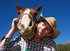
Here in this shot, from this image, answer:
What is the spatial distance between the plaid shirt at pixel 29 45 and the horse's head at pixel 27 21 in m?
0.15

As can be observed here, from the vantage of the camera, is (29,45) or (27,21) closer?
(27,21)

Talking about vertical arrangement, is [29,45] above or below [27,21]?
below

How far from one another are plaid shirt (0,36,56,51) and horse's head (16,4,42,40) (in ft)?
0.49

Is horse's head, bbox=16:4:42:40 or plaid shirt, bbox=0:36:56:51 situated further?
plaid shirt, bbox=0:36:56:51

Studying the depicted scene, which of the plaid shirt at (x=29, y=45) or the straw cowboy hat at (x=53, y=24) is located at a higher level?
the straw cowboy hat at (x=53, y=24)

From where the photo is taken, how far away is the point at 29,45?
335 cm

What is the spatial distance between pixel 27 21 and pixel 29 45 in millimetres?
395

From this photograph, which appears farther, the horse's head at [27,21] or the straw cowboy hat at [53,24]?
the straw cowboy hat at [53,24]

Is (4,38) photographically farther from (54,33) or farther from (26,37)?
(54,33)

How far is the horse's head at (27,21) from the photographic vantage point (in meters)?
3.12

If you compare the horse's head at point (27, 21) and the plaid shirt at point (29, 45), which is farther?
the plaid shirt at point (29, 45)

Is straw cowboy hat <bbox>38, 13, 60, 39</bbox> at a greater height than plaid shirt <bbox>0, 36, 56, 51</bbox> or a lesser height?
greater

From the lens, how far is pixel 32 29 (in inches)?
125

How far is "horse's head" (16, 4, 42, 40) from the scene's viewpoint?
312 cm
